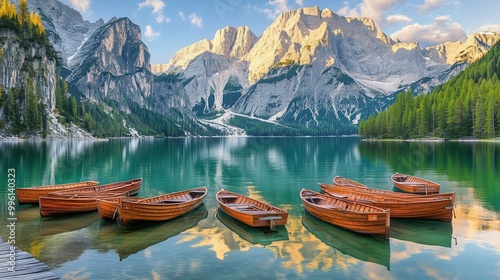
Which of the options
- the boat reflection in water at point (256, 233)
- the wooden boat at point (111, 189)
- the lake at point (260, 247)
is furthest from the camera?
the wooden boat at point (111, 189)

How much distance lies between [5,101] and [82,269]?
658 feet

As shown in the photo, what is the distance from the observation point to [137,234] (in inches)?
1077

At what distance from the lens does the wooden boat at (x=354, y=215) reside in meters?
25.6

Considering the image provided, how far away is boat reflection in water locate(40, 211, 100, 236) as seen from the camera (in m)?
28.2

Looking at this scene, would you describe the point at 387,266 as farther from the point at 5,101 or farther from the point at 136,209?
the point at 5,101

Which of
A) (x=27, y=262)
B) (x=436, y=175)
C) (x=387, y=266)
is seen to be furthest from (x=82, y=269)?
(x=436, y=175)

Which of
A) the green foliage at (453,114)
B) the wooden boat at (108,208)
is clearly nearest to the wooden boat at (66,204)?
the wooden boat at (108,208)

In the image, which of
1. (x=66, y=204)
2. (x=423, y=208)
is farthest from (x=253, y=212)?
(x=66, y=204)

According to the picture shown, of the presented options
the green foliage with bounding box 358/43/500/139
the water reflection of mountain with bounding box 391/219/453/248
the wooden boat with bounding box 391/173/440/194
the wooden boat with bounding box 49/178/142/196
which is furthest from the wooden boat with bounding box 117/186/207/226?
the green foliage with bounding box 358/43/500/139

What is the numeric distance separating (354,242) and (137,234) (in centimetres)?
1650

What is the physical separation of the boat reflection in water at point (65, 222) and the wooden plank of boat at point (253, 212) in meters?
12.2

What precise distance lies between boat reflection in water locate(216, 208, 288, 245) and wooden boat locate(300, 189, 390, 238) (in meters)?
4.04

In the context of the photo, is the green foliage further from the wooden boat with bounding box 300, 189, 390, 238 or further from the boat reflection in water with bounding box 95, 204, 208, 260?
the boat reflection in water with bounding box 95, 204, 208, 260

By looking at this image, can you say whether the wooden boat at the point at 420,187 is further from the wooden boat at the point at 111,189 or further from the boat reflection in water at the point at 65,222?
the boat reflection in water at the point at 65,222
